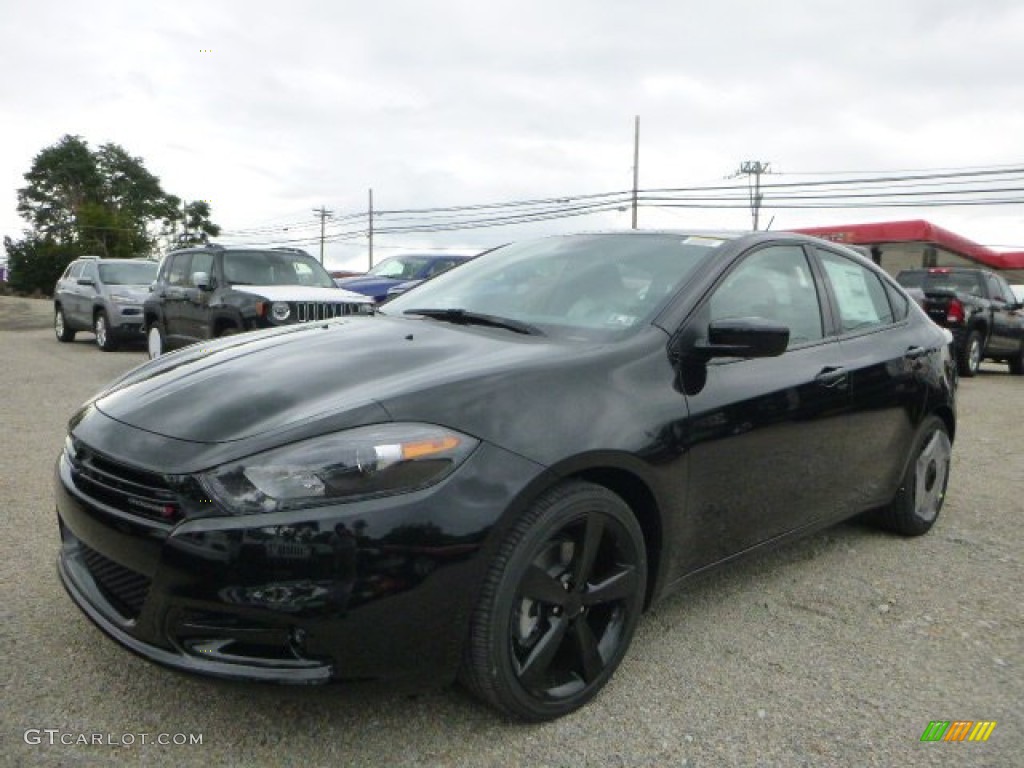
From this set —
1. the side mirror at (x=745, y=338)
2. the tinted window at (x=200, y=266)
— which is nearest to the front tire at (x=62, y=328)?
the tinted window at (x=200, y=266)

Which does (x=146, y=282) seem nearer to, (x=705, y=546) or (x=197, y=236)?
(x=705, y=546)

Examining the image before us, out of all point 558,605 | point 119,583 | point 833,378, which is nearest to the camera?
point 119,583

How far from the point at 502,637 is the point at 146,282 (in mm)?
13261

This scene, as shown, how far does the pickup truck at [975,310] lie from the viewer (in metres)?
12.7

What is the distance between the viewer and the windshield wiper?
116 inches

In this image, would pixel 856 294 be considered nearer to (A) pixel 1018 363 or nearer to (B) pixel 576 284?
(B) pixel 576 284

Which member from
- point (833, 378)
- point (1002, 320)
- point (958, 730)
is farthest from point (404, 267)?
point (958, 730)

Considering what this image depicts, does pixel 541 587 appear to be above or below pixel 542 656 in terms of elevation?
above

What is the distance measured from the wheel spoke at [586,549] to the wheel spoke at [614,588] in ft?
0.17

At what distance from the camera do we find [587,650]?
2457mm

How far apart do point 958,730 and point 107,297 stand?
535 inches

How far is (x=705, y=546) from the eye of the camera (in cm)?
286

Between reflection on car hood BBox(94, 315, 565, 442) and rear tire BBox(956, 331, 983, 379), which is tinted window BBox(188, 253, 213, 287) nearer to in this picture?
reflection on car hood BBox(94, 315, 565, 442)

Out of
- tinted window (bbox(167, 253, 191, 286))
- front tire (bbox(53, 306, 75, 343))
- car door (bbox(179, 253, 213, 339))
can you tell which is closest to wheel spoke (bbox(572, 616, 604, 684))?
car door (bbox(179, 253, 213, 339))
